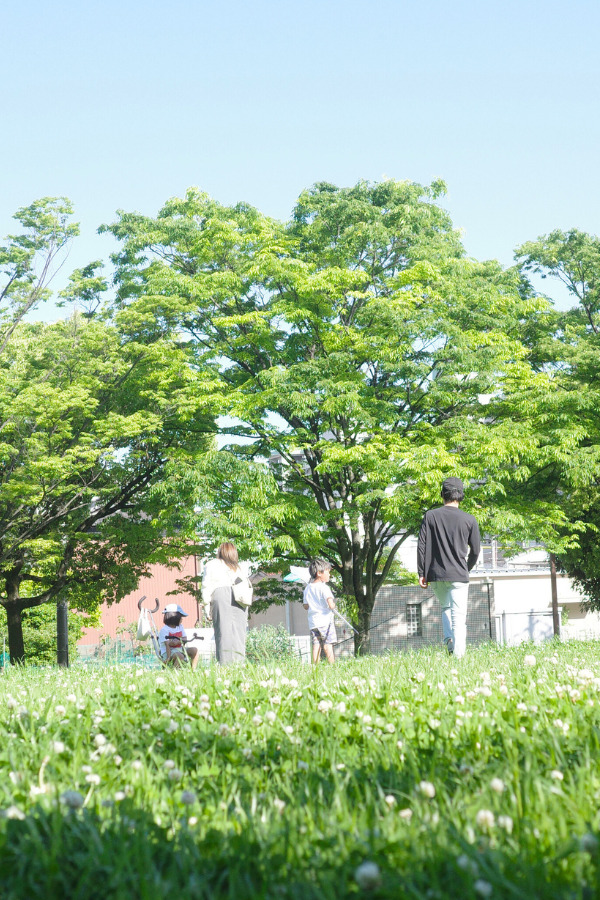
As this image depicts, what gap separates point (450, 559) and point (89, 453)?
567 inches

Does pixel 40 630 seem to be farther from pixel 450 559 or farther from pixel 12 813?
pixel 12 813

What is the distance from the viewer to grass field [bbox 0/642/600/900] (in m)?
1.84

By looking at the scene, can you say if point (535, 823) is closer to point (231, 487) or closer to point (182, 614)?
point (182, 614)

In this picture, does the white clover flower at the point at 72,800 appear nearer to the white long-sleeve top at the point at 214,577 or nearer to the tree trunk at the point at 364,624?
the white long-sleeve top at the point at 214,577

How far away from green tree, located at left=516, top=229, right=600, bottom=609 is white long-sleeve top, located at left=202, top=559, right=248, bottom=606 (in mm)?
13114

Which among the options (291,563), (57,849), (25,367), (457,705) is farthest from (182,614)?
(25,367)

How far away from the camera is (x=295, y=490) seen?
24125 mm

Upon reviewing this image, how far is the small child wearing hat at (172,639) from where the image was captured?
1088 cm

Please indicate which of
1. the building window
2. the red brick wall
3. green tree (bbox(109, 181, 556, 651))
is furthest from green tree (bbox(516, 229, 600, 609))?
the red brick wall

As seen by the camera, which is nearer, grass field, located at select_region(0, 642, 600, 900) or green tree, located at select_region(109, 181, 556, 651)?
grass field, located at select_region(0, 642, 600, 900)

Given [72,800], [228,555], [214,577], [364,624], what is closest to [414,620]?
[364,624]

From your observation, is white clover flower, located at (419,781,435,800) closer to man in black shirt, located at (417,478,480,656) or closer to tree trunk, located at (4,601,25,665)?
→ man in black shirt, located at (417,478,480,656)

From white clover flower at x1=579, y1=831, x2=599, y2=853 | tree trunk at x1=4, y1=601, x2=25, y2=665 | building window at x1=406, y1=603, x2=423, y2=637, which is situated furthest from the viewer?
building window at x1=406, y1=603, x2=423, y2=637

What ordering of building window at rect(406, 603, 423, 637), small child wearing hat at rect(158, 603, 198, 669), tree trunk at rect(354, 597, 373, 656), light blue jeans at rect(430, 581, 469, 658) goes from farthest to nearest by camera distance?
building window at rect(406, 603, 423, 637) → tree trunk at rect(354, 597, 373, 656) → small child wearing hat at rect(158, 603, 198, 669) → light blue jeans at rect(430, 581, 469, 658)
